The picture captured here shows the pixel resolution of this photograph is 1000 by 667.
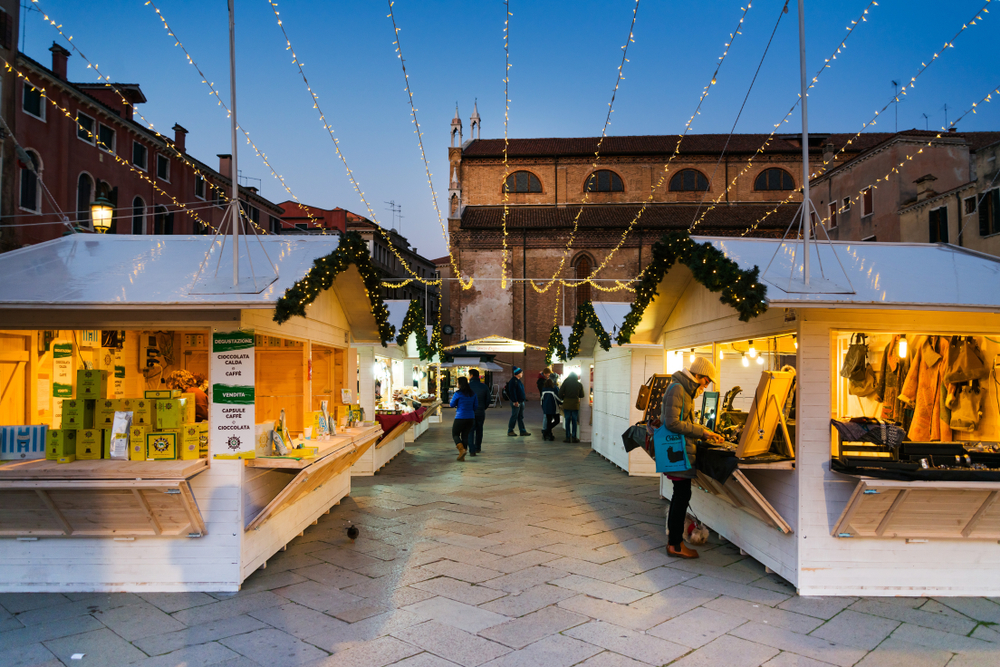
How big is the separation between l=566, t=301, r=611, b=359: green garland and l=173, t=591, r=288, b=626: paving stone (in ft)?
22.5

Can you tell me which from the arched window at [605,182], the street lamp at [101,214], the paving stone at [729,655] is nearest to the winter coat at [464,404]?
the street lamp at [101,214]

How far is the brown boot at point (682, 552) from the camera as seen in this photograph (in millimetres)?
6152

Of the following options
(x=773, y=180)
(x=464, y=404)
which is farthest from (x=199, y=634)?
(x=773, y=180)

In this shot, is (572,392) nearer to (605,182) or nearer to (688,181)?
(605,182)

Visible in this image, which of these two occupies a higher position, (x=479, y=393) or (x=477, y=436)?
(x=479, y=393)

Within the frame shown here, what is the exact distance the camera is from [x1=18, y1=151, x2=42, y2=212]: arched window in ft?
60.6

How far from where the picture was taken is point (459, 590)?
5211mm

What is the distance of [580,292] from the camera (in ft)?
118

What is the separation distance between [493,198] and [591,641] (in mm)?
34745

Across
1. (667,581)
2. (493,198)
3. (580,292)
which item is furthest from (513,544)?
A: (493,198)

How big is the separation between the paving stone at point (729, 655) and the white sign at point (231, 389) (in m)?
3.58

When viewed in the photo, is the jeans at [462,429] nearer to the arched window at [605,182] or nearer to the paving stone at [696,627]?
the paving stone at [696,627]

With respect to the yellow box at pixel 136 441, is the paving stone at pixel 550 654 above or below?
below

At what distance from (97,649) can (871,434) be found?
5570 mm
